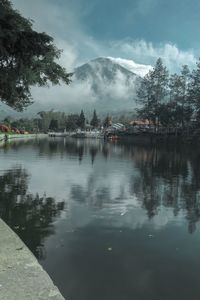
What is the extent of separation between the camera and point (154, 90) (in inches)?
4414

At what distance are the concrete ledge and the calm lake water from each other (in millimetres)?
720

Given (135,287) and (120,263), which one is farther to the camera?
(120,263)

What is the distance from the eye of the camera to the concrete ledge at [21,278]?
6.68m

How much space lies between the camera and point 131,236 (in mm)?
11992

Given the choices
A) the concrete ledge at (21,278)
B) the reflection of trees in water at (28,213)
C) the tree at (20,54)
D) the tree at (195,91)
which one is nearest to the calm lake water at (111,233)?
the reflection of trees in water at (28,213)

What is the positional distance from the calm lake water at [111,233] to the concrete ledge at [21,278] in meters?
0.72

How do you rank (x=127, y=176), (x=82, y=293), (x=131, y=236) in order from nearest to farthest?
(x=82, y=293) → (x=131, y=236) → (x=127, y=176)

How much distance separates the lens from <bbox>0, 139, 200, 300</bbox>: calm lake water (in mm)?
8562

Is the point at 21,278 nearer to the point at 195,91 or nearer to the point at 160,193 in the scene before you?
the point at 160,193

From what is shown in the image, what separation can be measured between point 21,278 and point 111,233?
512cm

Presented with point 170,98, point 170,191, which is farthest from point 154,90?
point 170,191

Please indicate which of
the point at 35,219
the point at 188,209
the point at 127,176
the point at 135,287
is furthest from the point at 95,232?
the point at 127,176

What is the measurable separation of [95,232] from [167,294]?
437 cm

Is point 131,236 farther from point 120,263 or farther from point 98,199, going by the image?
point 98,199
